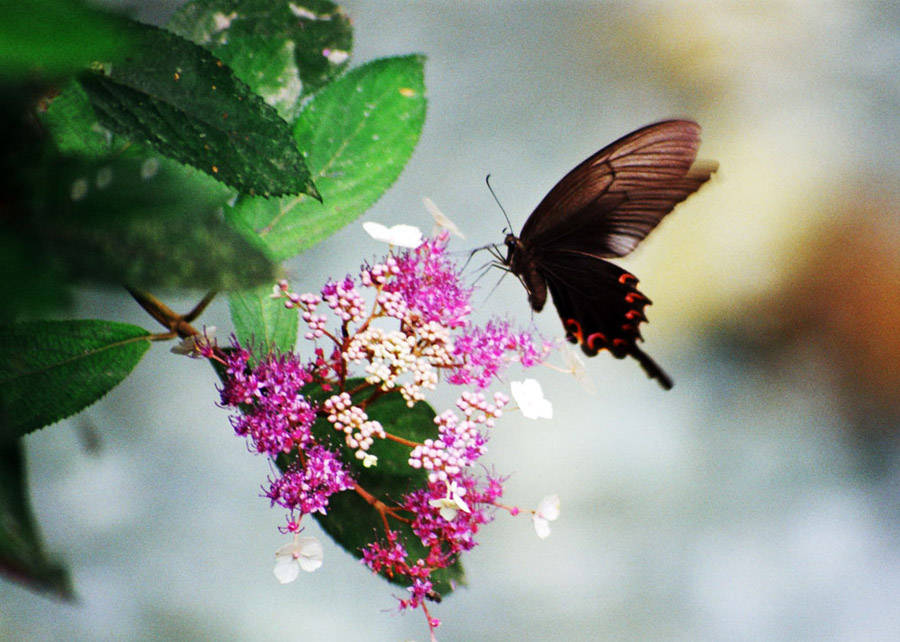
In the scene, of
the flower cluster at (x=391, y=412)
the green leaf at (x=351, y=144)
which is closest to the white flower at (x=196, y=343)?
the flower cluster at (x=391, y=412)

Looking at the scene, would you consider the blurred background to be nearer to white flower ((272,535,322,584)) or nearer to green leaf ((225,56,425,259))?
green leaf ((225,56,425,259))

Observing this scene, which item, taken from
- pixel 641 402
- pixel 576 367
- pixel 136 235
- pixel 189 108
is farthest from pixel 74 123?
pixel 641 402

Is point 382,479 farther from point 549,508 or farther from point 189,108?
point 189,108

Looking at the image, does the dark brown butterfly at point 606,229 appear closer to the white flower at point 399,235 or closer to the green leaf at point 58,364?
the white flower at point 399,235

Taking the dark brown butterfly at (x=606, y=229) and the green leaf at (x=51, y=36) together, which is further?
the dark brown butterfly at (x=606, y=229)

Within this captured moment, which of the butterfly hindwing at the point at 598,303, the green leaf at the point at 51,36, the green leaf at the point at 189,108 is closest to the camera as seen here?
the green leaf at the point at 51,36

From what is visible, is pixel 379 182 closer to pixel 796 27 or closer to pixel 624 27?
pixel 624 27

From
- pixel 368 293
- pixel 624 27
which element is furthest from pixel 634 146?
pixel 624 27

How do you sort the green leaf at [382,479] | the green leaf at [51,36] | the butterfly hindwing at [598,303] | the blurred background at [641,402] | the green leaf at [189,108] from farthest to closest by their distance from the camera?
the blurred background at [641,402], the butterfly hindwing at [598,303], the green leaf at [382,479], the green leaf at [189,108], the green leaf at [51,36]
